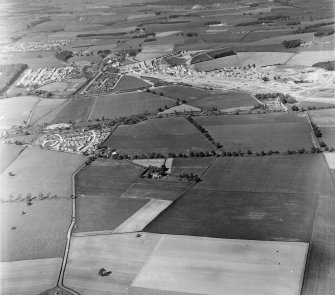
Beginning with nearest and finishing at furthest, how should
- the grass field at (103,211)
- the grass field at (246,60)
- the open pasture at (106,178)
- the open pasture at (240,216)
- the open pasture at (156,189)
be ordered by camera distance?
the open pasture at (240,216), the grass field at (103,211), the open pasture at (156,189), the open pasture at (106,178), the grass field at (246,60)

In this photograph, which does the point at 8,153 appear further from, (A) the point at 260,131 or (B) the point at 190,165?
(A) the point at 260,131

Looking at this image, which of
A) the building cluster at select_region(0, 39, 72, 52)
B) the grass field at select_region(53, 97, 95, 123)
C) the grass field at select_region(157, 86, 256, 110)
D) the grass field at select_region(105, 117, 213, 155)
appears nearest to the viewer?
the grass field at select_region(105, 117, 213, 155)

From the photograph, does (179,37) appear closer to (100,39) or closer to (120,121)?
(100,39)

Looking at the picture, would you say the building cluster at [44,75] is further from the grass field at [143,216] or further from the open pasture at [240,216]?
the open pasture at [240,216]

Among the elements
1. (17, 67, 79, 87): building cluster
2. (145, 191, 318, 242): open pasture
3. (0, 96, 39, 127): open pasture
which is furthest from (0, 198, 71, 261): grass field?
(17, 67, 79, 87): building cluster

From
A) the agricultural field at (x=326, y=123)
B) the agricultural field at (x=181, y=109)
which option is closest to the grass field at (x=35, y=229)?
the agricultural field at (x=181, y=109)

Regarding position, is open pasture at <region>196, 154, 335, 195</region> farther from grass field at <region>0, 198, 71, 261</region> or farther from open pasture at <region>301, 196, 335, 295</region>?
grass field at <region>0, 198, 71, 261</region>
